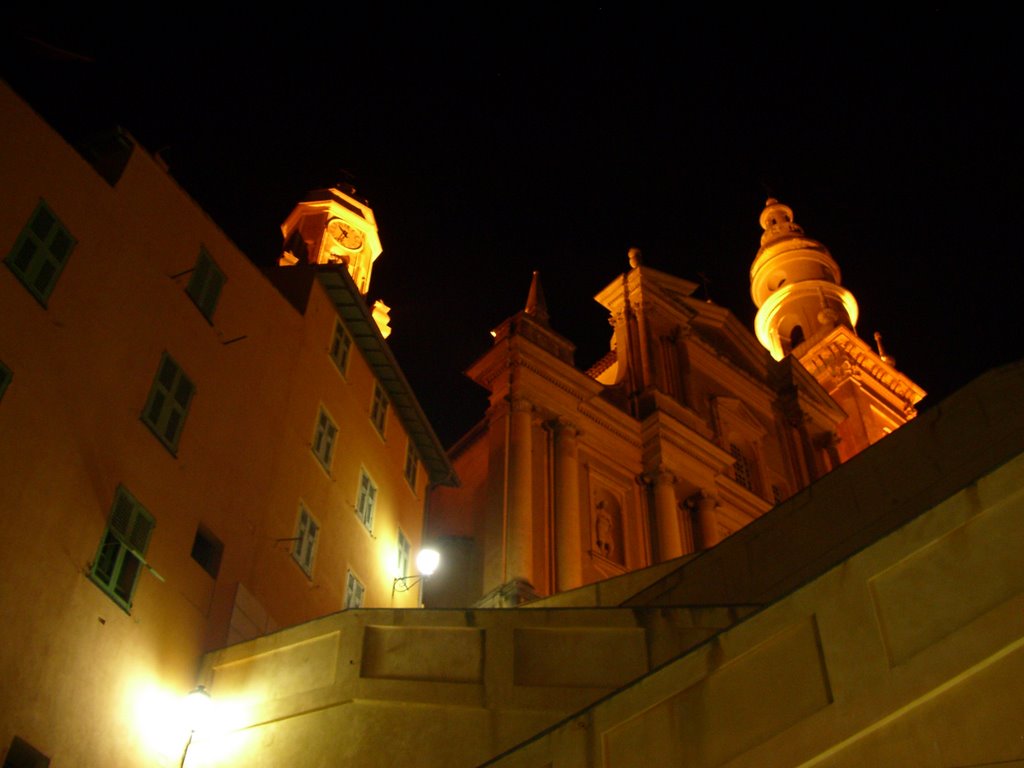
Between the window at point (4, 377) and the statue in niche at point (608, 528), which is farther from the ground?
the statue in niche at point (608, 528)

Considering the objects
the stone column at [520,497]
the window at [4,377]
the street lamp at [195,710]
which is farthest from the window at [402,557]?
the window at [4,377]

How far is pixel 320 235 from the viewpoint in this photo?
3441 cm

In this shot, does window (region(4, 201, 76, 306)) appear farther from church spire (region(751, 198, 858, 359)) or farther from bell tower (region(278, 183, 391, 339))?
church spire (region(751, 198, 858, 359))

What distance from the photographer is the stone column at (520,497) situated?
26.8 metres

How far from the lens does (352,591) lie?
66.3ft

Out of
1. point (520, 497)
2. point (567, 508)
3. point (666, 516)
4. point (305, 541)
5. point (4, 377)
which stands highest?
point (666, 516)

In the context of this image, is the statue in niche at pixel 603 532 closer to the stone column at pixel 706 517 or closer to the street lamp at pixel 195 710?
the stone column at pixel 706 517

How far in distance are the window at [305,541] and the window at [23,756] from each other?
678 centimetres

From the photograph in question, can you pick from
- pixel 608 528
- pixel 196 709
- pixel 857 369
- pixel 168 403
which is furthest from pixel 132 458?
pixel 857 369

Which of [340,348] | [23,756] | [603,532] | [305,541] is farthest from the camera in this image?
[603,532]

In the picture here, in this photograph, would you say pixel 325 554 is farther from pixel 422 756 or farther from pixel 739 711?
pixel 739 711

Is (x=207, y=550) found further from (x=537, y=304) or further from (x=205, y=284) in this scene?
(x=537, y=304)

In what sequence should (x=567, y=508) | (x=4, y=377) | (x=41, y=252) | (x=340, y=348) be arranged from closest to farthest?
1. (x=4, y=377)
2. (x=41, y=252)
3. (x=340, y=348)
4. (x=567, y=508)

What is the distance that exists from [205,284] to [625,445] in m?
17.5
